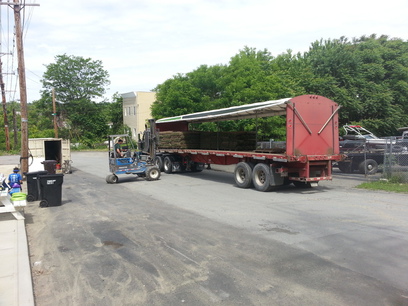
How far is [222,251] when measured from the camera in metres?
6.52

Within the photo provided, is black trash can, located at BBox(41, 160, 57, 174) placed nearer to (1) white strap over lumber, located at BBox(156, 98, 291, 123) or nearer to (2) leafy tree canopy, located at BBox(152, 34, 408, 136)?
(1) white strap over lumber, located at BBox(156, 98, 291, 123)

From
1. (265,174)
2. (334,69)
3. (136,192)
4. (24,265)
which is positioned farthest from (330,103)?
(334,69)

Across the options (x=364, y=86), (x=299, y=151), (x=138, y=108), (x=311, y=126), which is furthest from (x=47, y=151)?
(x=138, y=108)

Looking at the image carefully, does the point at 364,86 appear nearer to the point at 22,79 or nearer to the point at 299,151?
the point at 299,151

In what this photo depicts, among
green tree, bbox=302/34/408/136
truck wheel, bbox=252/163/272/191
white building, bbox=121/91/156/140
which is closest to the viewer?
truck wheel, bbox=252/163/272/191

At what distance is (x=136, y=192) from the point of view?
46.0 ft

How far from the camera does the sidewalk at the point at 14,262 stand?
4.70 metres

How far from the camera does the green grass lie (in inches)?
521

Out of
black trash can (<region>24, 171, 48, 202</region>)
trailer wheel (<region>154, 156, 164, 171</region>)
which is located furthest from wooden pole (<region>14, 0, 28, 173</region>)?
trailer wheel (<region>154, 156, 164, 171</region>)

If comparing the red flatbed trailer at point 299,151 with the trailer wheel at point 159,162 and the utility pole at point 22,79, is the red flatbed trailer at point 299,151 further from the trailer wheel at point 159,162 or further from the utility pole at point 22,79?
the utility pole at point 22,79

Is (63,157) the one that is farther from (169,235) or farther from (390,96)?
(390,96)

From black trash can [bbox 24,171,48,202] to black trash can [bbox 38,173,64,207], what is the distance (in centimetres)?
44

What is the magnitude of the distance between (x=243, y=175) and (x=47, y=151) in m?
16.9

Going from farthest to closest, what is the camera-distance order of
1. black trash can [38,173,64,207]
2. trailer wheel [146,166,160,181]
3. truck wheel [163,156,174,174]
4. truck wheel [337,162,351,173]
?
truck wheel [163,156,174,174] → truck wheel [337,162,351,173] → trailer wheel [146,166,160,181] → black trash can [38,173,64,207]
